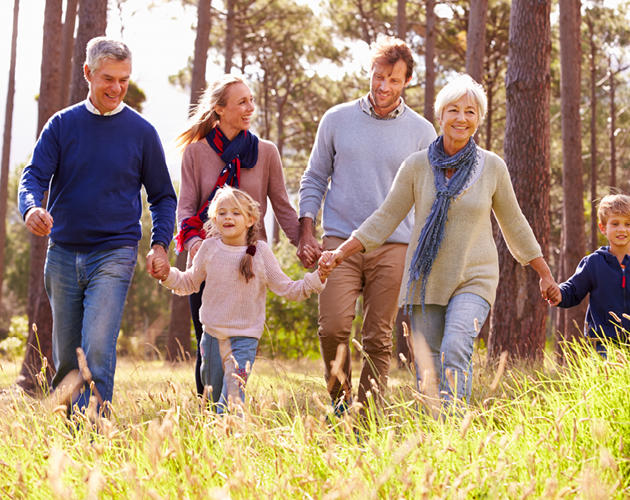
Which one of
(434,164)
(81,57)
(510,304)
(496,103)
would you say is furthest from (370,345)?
(496,103)

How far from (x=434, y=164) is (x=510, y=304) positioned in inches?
169

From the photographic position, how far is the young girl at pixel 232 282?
13.7ft

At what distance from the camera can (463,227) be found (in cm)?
405

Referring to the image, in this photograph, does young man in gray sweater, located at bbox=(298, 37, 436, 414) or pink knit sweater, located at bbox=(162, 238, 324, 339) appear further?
young man in gray sweater, located at bbox=(298, 37, 436, 414)

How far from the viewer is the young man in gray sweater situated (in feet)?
15.5

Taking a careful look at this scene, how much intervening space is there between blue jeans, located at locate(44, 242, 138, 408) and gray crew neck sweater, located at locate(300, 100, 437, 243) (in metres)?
1.42

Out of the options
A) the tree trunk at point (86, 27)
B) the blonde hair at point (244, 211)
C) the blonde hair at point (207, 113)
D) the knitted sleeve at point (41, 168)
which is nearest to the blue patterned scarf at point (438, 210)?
the blonde hair at point (244, 211)

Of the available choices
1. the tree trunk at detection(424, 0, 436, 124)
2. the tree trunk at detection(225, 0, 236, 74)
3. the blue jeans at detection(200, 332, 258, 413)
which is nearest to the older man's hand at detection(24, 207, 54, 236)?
the blue jeans at detection(200, 332, 258, 413)

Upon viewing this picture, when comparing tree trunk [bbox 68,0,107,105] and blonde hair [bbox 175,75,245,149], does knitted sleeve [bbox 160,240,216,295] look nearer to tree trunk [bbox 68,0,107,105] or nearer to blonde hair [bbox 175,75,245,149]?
blonde hair [bbox 175,75,245,149]

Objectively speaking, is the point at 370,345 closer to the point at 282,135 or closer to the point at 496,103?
the point at 496,103

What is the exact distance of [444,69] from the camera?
75.2 feet

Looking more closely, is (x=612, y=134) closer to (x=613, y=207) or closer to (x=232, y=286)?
(x=613, y=207)

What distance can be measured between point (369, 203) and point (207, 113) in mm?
1260

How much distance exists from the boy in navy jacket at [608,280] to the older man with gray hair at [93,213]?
281cm
